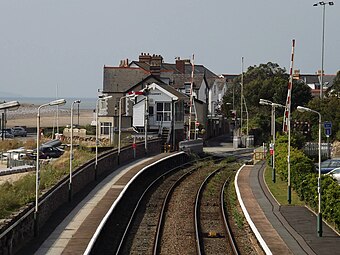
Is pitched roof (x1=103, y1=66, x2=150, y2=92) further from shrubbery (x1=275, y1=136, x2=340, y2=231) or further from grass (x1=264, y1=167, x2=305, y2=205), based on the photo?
shrubbery (x1=275, y1=136, x2=340, y2=231)

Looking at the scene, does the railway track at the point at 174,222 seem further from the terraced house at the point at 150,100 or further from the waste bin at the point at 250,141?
the waste bin at the point at 250,141

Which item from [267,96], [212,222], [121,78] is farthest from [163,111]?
[212,222]

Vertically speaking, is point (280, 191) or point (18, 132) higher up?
point (18, 132)

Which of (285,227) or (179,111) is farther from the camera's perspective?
(179,111)

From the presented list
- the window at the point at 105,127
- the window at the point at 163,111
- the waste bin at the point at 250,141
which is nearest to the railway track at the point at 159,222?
the window at the point at 163,111

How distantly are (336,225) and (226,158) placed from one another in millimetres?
36431

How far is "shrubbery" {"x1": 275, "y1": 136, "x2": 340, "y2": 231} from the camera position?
22547 millimetres

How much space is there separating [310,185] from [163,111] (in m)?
37.3

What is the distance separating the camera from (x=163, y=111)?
206 feet

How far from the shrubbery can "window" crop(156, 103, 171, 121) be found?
23.5m

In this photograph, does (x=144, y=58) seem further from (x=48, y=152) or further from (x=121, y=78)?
(x=48, y=152)

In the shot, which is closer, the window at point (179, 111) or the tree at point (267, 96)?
the window at point (179, 111)

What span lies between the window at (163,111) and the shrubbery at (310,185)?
23546mm

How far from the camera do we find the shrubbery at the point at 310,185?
74.0 ft
